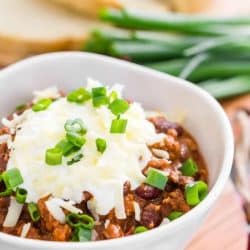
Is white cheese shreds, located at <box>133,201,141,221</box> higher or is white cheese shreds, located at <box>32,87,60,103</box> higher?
white cheese shreds, located at <box>32,87,60,103</box>

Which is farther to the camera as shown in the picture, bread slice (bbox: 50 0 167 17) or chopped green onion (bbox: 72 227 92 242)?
bread slice (bbox: 50 0 167 17)

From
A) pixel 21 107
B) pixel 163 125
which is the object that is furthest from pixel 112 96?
pixel 21 107

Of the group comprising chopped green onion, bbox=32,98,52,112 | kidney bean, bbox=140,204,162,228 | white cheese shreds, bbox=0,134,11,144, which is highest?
chopped green onion, bbox=32,98,52,112

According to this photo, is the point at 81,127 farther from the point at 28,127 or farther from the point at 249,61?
the point at 249,61

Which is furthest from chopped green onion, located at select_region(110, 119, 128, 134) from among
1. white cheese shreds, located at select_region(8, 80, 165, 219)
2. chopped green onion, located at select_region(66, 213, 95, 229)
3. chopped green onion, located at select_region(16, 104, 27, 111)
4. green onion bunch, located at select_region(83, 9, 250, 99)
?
green onion bunch, located at select_region(83, 9, 250, 99)

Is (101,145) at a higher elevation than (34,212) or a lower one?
higher

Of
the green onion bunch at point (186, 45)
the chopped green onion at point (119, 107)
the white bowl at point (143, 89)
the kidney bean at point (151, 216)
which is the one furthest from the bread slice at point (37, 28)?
the kidney bean at point (151, 216)

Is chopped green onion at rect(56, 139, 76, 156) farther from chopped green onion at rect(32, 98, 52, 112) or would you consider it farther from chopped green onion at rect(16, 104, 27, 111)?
chopped green onion at rect(16, 104, 27, 111)

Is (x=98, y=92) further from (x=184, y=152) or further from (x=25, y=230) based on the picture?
(x=25, y=230)

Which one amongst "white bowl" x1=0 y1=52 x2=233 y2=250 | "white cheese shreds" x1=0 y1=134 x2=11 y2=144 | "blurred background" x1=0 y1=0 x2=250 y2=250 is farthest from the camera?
"blurred background" x1=0 y1=0 x2=250 y2=250
